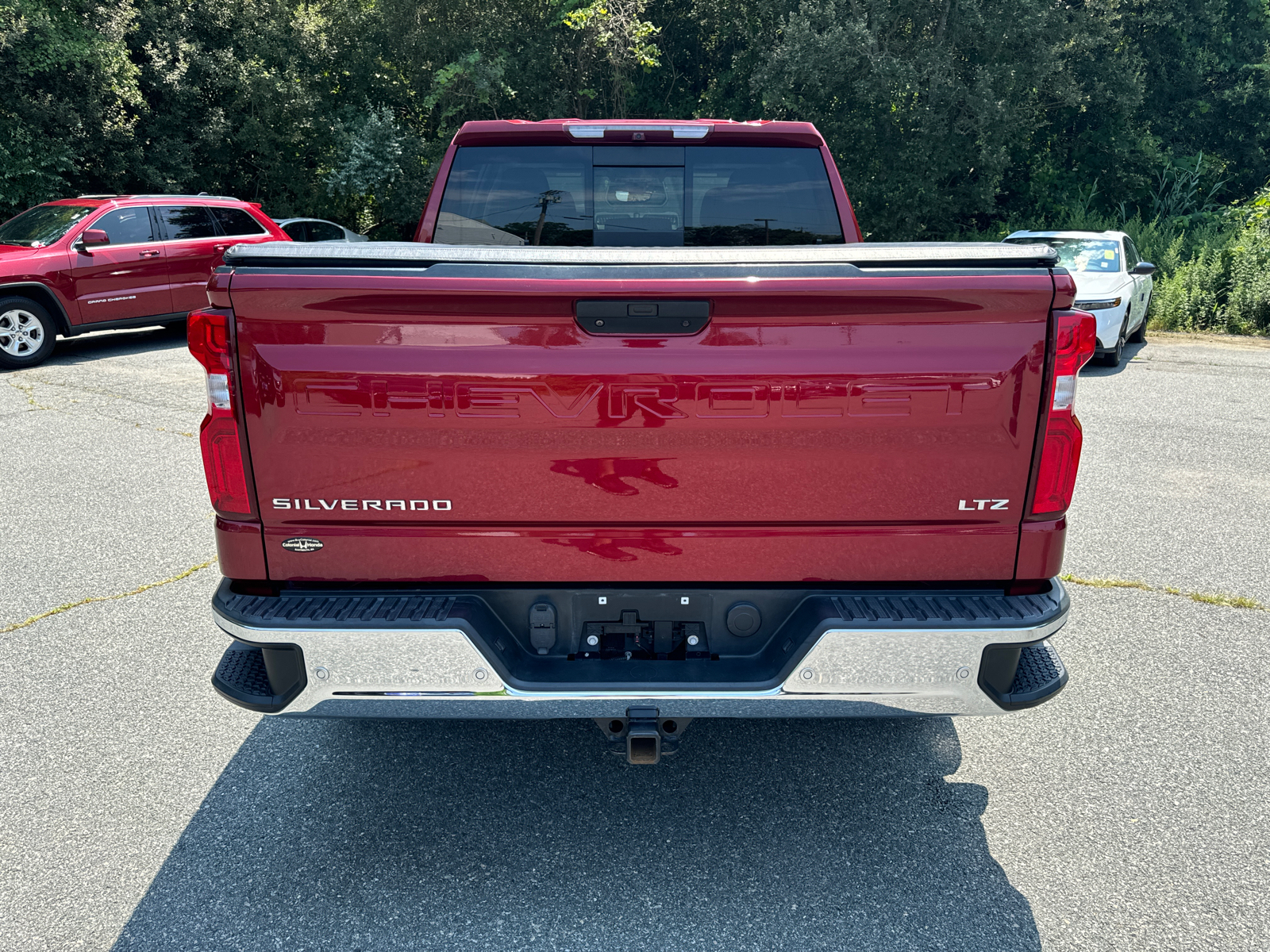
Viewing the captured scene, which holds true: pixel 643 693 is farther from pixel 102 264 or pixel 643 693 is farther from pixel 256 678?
pixel 102 264

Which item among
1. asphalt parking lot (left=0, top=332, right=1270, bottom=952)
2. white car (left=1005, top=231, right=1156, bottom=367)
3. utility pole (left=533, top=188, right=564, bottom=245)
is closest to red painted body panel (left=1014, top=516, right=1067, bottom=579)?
asphalt parking lot (left=0, top=332, right=1270, bottom=952)

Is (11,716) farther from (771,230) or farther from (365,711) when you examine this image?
(771,230)

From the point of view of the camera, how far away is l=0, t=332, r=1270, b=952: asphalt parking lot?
2.52 metres

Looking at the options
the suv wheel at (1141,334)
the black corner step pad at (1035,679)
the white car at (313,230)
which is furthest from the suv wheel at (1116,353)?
the white car at (313,230)

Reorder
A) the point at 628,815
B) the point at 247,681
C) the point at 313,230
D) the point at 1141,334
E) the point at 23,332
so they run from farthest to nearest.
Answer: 1. the point at 313,230
2. the point at 1141,334
3. the point at 23,332
4. the point at 628,815
5. the point at 247,681

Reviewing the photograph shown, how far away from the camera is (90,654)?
4113 mm

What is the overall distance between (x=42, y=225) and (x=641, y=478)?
40.8 ft

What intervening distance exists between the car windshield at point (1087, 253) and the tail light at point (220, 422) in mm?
11719

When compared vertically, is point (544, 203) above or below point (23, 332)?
above

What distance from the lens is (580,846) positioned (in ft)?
9.36

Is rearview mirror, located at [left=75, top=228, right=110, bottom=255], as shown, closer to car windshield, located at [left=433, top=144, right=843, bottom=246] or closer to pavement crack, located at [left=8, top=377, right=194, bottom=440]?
pavement crack, located at [left=8, top=377, right=194, bottom=440]

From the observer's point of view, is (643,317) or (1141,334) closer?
(643,317)

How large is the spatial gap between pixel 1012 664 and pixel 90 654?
3.87m

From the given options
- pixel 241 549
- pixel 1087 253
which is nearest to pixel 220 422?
pixel 241 549
